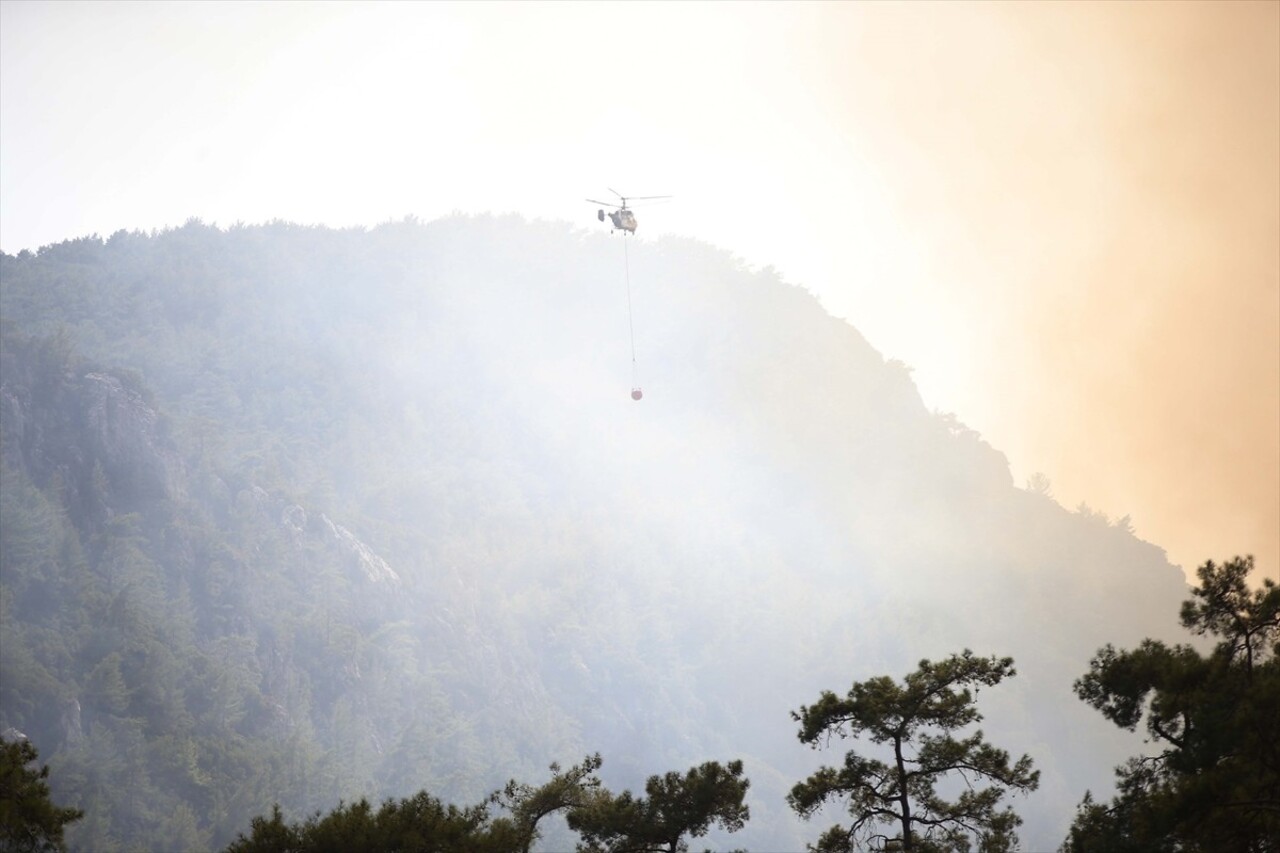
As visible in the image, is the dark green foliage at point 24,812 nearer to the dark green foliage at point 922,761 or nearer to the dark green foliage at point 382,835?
the dark green foliage at point 382,835

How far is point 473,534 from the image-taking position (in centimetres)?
12119

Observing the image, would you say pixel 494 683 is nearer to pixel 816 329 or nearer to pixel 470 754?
pixel 470 754

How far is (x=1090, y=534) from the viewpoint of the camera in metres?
149

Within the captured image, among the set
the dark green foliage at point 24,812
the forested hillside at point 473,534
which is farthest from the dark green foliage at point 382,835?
the forested hillside at point 473,534

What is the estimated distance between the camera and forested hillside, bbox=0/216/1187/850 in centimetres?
8475

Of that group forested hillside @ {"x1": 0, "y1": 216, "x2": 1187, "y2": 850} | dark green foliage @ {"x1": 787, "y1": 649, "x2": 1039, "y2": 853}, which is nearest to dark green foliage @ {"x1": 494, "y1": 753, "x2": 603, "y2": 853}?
dark green foliage @ {"x1": 787, "y1": 649, "x2": 1039, "y2": 853}

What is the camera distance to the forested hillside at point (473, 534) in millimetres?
84750

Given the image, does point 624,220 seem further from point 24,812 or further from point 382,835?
point 24,812

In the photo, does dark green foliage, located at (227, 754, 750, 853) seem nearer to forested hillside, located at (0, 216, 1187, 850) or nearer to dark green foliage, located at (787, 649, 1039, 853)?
dark green foliage, located at (787, 649, 1039, 853)

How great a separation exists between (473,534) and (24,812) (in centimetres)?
10295

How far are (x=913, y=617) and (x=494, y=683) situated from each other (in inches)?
2080

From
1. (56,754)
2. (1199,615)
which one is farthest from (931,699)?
(56,754)

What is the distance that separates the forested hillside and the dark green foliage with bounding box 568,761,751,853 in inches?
2241

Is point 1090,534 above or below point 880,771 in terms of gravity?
above
